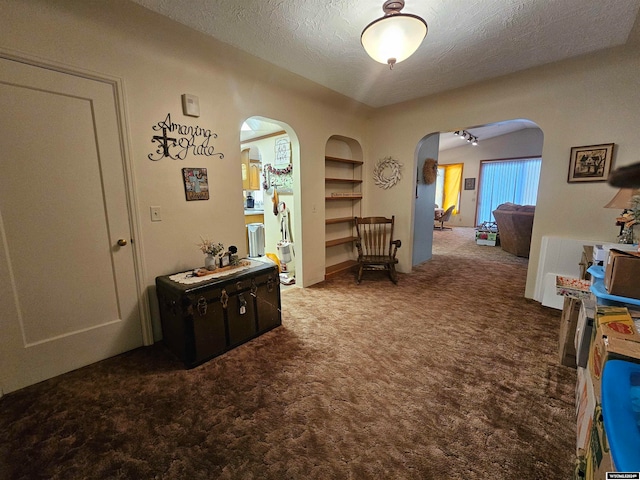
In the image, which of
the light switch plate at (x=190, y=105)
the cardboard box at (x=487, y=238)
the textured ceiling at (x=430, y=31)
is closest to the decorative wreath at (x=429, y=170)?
the textured ceiling at (x=430, y=31)

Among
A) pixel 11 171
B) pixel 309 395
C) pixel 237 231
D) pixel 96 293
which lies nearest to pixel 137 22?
pixel 11 171

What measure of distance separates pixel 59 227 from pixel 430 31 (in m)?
3.05

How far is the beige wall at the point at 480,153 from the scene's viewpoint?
26.7 ft

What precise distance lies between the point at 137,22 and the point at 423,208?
13.8 ft

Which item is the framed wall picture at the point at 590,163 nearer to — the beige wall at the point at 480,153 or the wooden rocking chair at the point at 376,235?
the wooden rocking chair at the point at 376,235

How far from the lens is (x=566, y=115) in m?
2.81

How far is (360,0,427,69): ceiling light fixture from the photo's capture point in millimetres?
1714

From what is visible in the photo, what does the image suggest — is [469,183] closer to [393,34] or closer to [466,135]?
[466,135]

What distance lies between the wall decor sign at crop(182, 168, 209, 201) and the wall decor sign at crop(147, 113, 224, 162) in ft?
0.44

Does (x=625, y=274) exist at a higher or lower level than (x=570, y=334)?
higher

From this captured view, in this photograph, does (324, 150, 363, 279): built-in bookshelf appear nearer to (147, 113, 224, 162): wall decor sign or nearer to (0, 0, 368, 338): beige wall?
(0, 0, 368, 338): beige wall

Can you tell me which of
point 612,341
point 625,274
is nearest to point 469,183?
point 625,274

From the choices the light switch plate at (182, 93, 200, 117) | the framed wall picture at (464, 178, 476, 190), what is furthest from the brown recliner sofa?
the light switch plate at (182, 93, 200, 117)

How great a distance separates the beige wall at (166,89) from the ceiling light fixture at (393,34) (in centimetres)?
120
